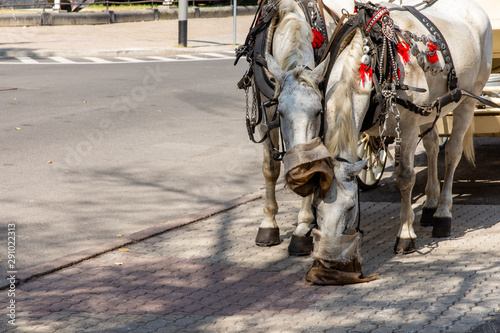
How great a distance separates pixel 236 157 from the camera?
35.2 ft

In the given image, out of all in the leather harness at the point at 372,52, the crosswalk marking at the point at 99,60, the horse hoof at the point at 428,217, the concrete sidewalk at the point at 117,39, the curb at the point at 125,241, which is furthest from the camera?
the concrete sidewalk at the point at 117,39

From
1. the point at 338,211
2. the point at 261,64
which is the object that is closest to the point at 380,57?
the point at 261,64

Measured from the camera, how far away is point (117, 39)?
26438 mm

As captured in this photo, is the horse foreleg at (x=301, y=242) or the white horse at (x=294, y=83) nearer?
the white horse at (x=294, y=83)

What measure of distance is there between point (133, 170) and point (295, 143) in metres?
4.83

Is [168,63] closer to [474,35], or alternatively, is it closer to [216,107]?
[216,107]

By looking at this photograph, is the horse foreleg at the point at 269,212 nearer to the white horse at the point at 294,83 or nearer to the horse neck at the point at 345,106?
the white horse at the point at 294,83

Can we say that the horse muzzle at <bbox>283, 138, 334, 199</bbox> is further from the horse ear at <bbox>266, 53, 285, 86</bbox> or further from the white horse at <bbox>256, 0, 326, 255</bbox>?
the horse ear at <bbox>266, 53, 285, 86</bbox>

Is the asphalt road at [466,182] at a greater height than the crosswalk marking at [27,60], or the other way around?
the crosswalk marking at [27,60]

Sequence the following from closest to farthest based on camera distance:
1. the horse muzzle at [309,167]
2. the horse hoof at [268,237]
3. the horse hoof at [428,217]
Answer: the horse muzzle at [309,167] < the horse hoof at [268,237] < the horse hoof at [428,217]

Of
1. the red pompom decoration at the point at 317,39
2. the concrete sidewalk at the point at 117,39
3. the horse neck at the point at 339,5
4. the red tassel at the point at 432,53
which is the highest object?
the horse neck at the point at 339,5

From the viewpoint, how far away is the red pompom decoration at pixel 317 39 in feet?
21.5

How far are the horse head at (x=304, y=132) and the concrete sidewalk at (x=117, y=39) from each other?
18196 mm

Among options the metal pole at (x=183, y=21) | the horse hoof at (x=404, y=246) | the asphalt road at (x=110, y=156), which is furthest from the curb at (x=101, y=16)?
the horse hoof at (x=404, y=246)
